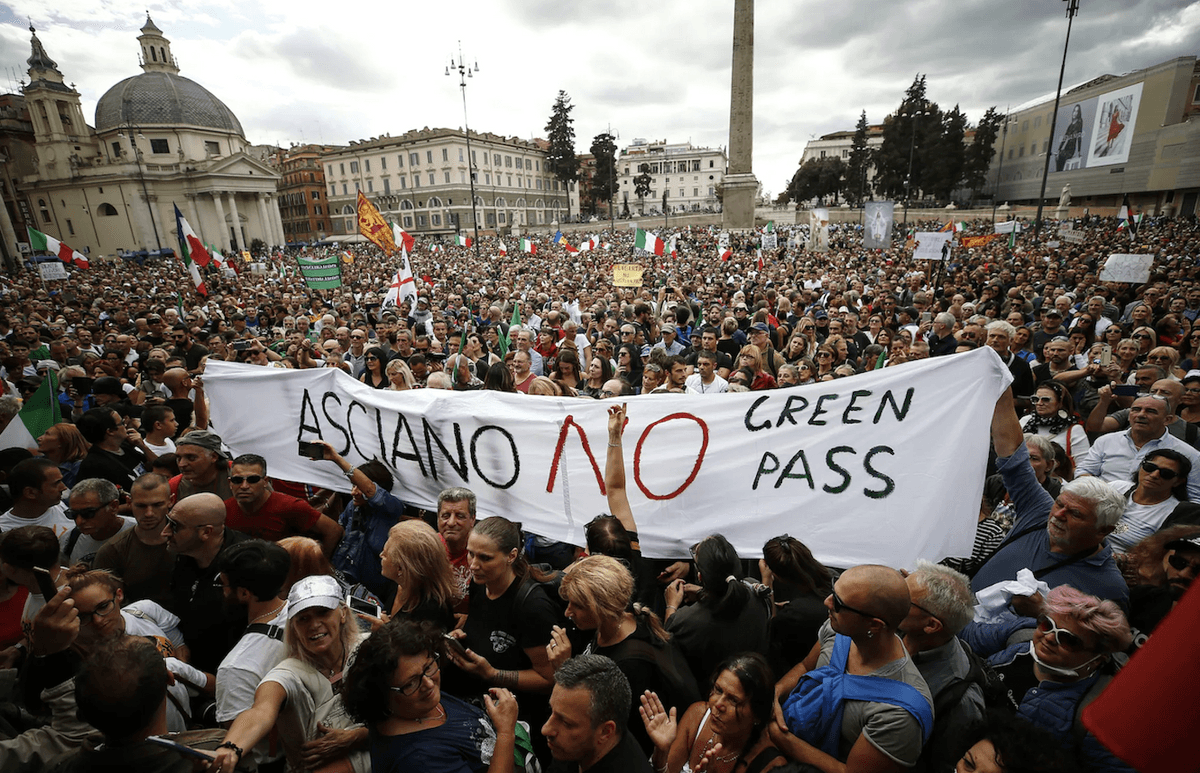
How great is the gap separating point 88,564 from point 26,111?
10865cm

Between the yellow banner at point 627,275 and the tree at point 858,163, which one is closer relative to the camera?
the yellow banner at point 627,275

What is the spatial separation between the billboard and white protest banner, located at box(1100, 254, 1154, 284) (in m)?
42.8

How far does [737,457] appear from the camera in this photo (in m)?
3.36

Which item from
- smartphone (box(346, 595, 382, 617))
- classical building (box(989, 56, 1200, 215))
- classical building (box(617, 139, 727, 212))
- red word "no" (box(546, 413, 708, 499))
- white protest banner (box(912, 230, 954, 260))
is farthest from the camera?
classical building (box(617, 139, 727, 212))

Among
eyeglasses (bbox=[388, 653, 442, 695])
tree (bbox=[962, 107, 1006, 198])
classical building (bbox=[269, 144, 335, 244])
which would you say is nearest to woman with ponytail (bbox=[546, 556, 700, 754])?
eyeglasses (bbox=[388, 653, 442, 695])

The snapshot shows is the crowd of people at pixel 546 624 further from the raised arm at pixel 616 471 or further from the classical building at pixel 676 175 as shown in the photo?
the classical building at pixel 676 175

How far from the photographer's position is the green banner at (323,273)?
13.2 m

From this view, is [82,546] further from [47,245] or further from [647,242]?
[647,242]

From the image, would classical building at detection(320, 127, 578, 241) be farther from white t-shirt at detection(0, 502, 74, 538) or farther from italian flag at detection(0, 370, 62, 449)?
white t-shirt at detection(0, 502, 74, 538)

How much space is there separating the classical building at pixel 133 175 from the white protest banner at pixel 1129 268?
77.2m

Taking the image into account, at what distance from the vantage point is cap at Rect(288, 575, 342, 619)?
6.91 ft

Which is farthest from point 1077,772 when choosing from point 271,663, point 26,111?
point 26,111

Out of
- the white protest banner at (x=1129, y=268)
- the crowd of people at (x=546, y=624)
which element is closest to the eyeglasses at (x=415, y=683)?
the crowd of people at (x=546, y=624)

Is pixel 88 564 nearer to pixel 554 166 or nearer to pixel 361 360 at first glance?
pixel 361 360
